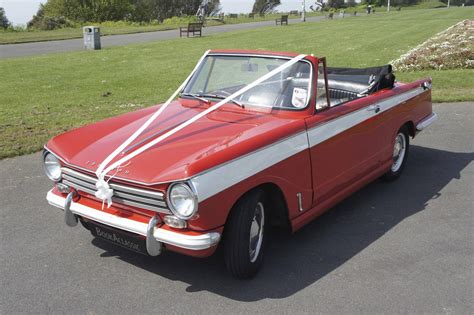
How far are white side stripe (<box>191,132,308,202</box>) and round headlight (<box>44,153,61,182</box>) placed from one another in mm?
1375

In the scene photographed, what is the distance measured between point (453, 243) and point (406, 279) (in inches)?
32.6

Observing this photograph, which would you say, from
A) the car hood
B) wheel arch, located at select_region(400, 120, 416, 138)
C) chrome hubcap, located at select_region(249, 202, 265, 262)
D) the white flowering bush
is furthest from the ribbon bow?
the white flowering bush

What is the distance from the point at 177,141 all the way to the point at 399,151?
317 cm

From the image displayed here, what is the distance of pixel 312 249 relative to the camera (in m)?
4.10

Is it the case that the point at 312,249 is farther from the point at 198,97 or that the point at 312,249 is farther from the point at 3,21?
the point at 3,21

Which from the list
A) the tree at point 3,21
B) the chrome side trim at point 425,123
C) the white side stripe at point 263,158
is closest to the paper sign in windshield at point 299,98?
the white side stripe at point 263,158

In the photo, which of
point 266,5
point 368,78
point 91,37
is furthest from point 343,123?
point 266,5

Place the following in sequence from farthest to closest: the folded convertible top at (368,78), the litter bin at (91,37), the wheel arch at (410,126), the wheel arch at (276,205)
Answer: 1. the litter bin at (91,37)
2. the wheel arch at (410,126)
3. the folded convertible top at (368,78)
4. the wheel arch at (276,205)

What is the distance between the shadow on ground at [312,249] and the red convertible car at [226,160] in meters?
0.19

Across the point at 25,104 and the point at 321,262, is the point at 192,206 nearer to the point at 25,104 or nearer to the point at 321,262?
the point at 321,262

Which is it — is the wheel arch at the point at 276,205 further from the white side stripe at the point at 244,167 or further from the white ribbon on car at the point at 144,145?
the white ribbon on car at the point at 144,145

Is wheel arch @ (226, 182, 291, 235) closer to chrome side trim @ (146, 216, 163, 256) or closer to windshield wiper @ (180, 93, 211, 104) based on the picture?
chrome side trim @ (146, 216, 163, 256)

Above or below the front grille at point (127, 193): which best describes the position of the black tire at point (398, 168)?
below

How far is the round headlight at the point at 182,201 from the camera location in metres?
3.12
